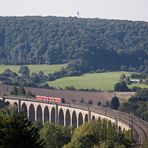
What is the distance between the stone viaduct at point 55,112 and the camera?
9456 centimetres

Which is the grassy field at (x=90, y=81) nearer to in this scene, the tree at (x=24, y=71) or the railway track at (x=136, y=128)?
the tree at (x=24, y=71)

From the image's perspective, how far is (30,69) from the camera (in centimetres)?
→ 17912

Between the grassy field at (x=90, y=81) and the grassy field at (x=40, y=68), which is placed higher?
the grassy field at (x=40, y=68)

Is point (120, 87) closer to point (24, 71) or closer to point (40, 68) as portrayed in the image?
point (24, 71)

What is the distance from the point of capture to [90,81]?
151750 millimetres

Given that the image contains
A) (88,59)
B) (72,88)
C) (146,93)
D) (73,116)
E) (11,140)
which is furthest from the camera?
(88,59)

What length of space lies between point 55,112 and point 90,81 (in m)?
49.2

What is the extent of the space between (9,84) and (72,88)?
12.1 metres

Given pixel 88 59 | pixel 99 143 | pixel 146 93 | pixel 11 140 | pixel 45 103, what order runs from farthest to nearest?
pixel 88 59 → pixel 146 93 → pixel 45 103 → pixel 99 143 → pixel 11 140

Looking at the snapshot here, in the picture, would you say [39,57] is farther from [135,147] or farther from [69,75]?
[135,147]

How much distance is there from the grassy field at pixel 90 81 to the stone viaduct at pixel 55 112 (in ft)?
107

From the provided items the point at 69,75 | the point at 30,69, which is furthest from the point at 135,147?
the point at 30,69

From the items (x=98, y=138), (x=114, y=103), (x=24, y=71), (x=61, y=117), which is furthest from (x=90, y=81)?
(x=98, y=138)

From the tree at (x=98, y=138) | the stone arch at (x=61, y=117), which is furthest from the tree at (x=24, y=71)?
the tree at (x=98, y=138)
